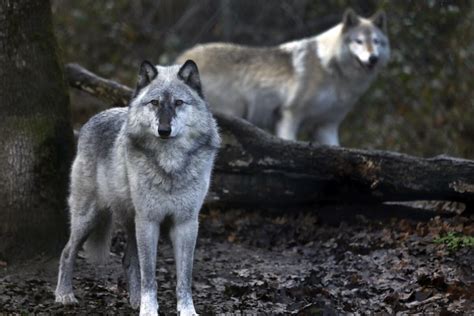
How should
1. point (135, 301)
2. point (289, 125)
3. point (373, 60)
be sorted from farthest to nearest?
point (289, 125), point (373, 60), point (135, 301)

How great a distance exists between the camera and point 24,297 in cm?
565

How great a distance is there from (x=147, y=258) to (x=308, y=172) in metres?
2.50

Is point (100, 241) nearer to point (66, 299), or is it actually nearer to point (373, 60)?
point (66, 299)

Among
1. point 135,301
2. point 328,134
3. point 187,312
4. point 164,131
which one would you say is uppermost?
point 164,131

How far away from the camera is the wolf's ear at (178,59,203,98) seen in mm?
5242

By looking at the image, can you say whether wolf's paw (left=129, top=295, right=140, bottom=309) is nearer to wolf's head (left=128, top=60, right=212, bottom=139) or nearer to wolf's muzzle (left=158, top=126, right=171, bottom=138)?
wolf's head (left=128, top=60, right=212, bottom=139)

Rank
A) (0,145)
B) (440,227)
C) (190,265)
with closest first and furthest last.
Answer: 1. (190,265)
2. (0,145)
3. (440,227)

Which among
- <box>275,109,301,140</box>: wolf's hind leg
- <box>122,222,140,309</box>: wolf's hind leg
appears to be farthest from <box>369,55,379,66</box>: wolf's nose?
<box>122,222,140,309</box>: wolf's hind leg

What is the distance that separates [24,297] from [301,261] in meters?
2.32

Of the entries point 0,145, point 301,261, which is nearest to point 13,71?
point 0,145

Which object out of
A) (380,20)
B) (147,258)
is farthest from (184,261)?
(380,20)

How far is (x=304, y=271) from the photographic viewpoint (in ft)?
21.0

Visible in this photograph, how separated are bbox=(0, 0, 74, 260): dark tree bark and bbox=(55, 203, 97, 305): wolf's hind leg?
645mm

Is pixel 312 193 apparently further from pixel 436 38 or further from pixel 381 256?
pixel 436 38
